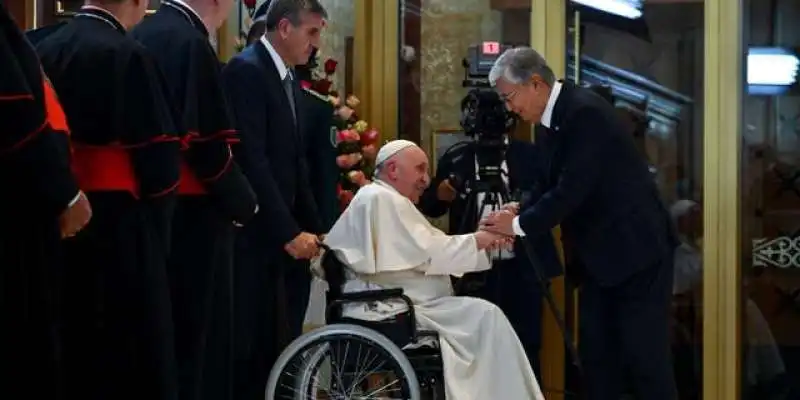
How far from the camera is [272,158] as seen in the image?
318 centimetres

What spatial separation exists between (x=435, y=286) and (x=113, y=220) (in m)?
1.58

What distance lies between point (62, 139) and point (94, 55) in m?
0.32

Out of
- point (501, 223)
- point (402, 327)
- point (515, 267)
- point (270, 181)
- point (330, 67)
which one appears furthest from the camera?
point (330, 67)

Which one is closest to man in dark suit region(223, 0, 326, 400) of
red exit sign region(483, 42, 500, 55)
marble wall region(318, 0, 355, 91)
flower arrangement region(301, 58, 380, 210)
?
flower arrangement region(301, 58, 380, 210)

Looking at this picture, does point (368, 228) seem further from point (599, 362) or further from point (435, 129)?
point (435, 129)

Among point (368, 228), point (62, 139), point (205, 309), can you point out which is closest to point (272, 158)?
point (368, 228)

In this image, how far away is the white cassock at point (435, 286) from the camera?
3459mm

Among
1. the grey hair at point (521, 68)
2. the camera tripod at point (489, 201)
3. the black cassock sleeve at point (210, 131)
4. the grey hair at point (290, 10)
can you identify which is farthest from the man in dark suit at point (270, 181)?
the camera tripod at point (489, 201)

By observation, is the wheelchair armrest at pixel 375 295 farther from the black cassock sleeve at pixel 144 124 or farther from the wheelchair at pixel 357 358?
the black cassock sleeve at pixel 144 124

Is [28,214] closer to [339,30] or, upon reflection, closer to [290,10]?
[290,10]

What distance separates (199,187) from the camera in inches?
101

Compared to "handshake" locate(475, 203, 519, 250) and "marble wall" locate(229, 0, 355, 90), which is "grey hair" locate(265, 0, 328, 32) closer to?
"handshake" locate(475, 203, 519, 250)

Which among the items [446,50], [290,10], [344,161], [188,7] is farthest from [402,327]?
[446,50]

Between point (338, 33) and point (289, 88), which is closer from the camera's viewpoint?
point (289, 88)
